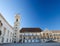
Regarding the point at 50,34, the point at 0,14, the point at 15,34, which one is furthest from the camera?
the point at 50,34

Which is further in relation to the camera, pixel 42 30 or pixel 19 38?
pixel 42 30

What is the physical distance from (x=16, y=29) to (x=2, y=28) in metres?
27.4

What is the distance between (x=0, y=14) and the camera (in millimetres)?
29844

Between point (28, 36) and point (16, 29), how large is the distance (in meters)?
7.78

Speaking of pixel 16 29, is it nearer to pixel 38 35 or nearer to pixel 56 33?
pixel 38 35

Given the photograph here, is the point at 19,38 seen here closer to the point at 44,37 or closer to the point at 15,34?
the point at 15,34

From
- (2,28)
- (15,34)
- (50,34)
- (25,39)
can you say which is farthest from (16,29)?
(2,28)

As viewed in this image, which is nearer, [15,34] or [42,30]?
[15,34]

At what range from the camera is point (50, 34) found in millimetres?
60938

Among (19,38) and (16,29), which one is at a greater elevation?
(16,29)

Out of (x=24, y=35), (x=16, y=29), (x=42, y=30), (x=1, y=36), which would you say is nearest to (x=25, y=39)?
(x=24, y=35)

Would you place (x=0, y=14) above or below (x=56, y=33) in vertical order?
above

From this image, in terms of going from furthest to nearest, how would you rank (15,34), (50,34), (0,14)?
(50,34) < (15,34) < (0,14)

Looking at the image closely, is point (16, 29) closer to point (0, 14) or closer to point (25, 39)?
point (25, 39)
